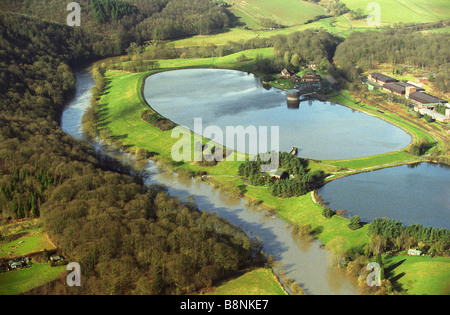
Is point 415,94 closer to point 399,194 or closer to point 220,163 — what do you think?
point 399,194

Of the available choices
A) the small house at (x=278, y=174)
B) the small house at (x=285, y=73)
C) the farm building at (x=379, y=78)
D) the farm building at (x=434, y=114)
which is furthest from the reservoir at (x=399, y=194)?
the small house at (x=285, y=73)

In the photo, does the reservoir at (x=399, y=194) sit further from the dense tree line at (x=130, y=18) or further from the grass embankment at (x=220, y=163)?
the dense tree line at (x=130, y=18)

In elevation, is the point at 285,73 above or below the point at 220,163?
above

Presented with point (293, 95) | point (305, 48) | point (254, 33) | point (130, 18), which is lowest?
point (293, 95)

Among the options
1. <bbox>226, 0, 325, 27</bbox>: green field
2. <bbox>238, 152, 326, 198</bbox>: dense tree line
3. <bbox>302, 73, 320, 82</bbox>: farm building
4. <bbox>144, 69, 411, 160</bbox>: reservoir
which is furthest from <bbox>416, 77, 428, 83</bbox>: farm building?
<bbox>226, 0, 325, 27</bbox>: green field

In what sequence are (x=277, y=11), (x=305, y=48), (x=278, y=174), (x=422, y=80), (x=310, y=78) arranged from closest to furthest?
1. (x=278, y=174)
2. (x=422, y=80)
3. (x=310, y=78)
4. (x=305, y=48)
5. (x=277, y=11)

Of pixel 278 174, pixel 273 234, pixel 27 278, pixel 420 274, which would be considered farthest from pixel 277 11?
pixel 27 278
